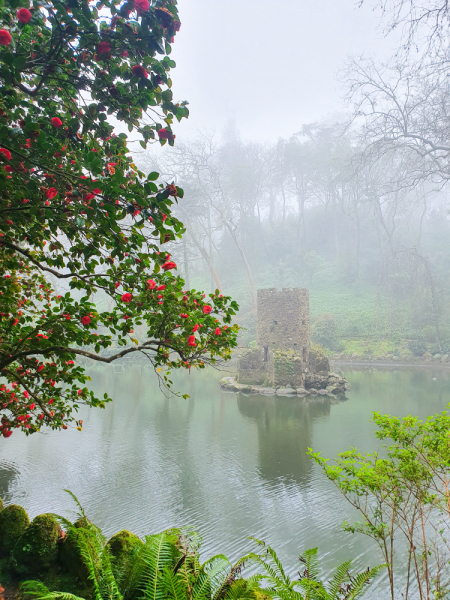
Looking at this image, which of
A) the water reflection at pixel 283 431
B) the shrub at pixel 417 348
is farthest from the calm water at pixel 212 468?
the shrub at pixel 417 348

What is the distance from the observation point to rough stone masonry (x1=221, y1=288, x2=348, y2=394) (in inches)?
591

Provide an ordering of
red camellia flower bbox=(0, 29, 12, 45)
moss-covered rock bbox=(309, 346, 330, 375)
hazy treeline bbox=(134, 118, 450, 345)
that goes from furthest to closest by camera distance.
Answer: hazy treeline bbox=(134, 118, 450, 345), moss-covered rock bbox=(309, 346, 330, 375), red camellia flower bbox=(0, 29, 12, 45)

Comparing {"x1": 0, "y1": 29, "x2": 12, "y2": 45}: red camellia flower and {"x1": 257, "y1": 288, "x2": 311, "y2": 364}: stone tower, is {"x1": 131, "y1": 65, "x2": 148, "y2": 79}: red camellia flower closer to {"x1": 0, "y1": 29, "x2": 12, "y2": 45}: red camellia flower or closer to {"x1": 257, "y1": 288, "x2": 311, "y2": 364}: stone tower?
{"x1": 0, "y1": 29, "x2": 12, "y2": 45}: red camellia flower

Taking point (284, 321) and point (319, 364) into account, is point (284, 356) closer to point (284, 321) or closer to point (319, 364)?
point (319, 364)

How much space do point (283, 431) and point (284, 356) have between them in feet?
18.1

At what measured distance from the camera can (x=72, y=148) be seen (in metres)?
2.60

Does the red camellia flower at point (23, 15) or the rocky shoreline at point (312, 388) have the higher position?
the red camellia flower at point (23, 15)

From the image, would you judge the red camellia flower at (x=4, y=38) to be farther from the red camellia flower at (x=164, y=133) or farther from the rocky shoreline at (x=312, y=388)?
the rocky shoreline at (x=312, y=388)

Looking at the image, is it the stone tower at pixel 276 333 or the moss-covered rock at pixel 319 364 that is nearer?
the moss-covered rock at pixel 319 364

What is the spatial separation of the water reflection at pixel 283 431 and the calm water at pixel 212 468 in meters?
0.03

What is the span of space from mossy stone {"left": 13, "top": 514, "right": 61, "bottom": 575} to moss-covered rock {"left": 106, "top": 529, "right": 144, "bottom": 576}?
0.36 metres

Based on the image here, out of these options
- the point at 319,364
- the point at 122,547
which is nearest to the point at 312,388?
the point at 319,364

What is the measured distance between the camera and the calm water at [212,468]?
5227 millimetres

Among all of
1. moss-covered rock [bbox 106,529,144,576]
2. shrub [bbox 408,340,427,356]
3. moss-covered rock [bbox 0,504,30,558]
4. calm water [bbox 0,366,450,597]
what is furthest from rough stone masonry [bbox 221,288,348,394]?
moss-covered rock [bbox 0,504,30,558]
